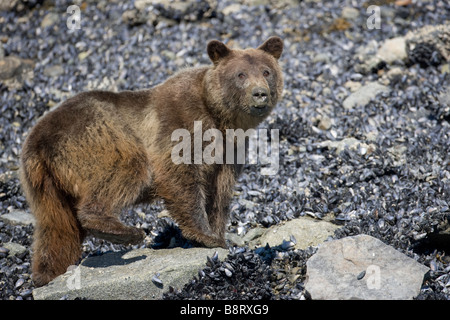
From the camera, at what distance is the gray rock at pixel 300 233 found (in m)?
7.13

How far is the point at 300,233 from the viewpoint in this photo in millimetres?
7270

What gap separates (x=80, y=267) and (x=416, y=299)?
11.5ft

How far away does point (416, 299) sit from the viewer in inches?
210

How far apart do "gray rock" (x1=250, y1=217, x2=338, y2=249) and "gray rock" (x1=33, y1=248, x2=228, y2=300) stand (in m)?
1.10

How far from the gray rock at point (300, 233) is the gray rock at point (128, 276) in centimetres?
110

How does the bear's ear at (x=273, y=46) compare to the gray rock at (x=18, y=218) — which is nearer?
the bear's ear at (x=273, y=46)


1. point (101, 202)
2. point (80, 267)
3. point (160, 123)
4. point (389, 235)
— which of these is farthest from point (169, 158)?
point (389, 235)

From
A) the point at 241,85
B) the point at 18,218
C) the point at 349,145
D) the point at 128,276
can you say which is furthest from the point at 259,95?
the point at 18,218

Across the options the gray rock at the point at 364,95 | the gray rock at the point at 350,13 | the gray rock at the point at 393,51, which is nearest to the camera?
the gray rock at the point at 364,95

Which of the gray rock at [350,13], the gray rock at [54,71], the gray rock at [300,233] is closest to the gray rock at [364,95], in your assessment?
the gray rock at [350,13]

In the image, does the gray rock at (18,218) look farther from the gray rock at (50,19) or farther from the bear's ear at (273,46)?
the gray rock at (50,19)

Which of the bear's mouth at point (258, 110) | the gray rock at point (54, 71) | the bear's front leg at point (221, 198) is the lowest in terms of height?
the bear's front leg at point (221, 198)

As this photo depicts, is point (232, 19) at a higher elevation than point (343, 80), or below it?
higher

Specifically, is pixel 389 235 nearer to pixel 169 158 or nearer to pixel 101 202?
pixel 169 158
